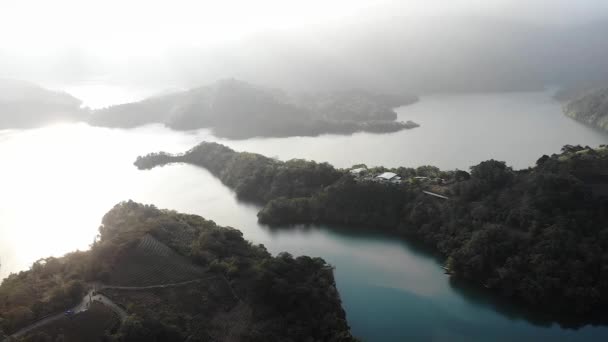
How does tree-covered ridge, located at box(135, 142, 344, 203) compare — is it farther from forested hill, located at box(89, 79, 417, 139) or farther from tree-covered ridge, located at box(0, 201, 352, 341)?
forested hill, located at box(89, 79, 417, 139)

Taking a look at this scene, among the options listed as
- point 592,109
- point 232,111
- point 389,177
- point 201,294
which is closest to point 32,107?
point 232,111

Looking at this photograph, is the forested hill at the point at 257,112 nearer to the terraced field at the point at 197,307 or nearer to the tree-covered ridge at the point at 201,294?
the tree-covered ridge at the point at 201,294

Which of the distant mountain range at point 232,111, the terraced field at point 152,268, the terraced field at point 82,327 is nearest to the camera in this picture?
the terraced field at point 82,327

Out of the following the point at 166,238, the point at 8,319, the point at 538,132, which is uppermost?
the point at 538,132

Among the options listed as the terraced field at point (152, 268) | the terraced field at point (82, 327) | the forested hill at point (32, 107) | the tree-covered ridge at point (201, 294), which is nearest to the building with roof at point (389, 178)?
the tree-covered ridge at point (201, 294)

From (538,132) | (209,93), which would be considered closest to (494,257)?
(538,132)

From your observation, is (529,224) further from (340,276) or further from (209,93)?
(209,93)
